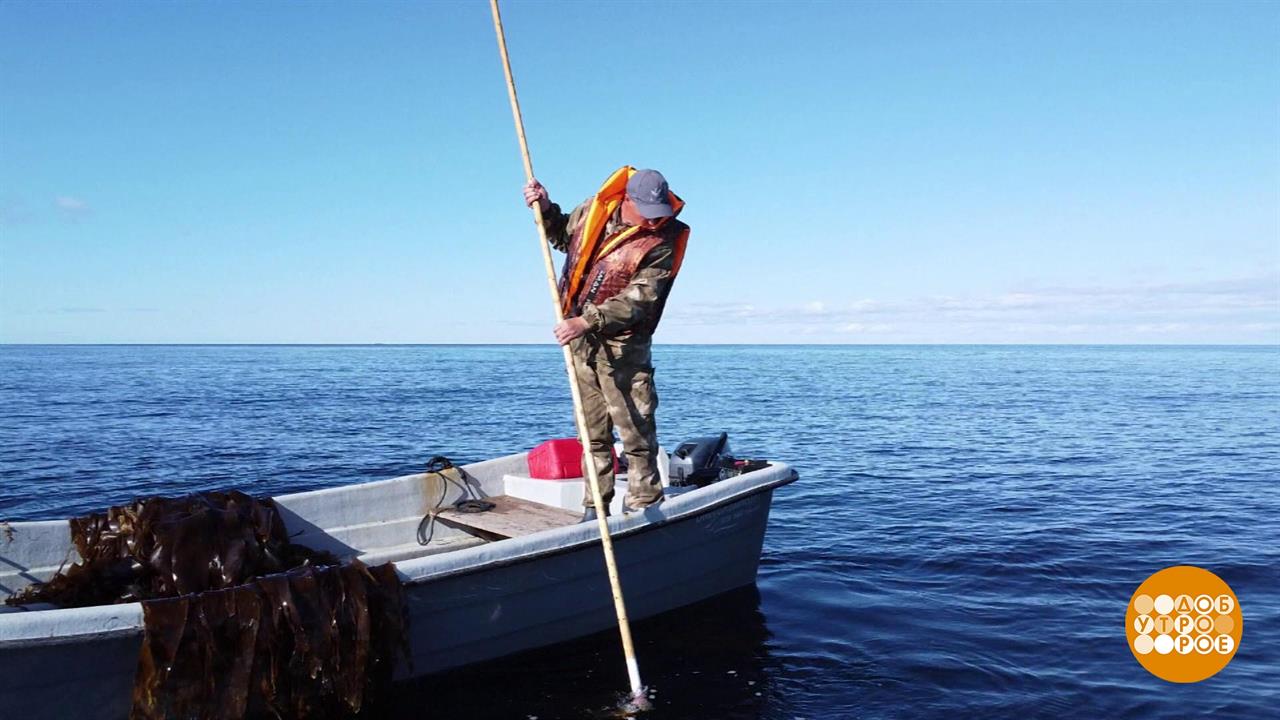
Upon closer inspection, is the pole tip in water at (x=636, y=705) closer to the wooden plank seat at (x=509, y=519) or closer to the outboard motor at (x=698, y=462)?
the wooden plank seat at (x=509, y=519)

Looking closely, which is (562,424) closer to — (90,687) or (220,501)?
(220,501)

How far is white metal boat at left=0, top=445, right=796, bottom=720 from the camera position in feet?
14.8

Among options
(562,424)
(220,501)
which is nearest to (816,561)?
(220,501)

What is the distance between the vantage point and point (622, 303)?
620cm

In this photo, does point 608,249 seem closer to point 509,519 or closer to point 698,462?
point 509,519

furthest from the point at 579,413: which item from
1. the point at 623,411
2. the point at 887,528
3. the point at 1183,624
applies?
the point at 887,528

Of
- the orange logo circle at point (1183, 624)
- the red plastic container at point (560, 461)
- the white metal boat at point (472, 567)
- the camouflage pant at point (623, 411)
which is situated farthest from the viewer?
the red plastic container at point (560, 461)

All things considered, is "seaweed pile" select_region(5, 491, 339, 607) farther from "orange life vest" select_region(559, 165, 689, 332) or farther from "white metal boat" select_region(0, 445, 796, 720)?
"orange life vest" select_region(559, 165, 689, 332)

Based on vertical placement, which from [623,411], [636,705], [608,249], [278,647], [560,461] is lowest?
[636,705]

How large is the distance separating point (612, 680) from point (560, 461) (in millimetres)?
2471

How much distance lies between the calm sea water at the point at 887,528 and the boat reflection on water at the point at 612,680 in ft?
0.07

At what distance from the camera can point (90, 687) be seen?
463 centimetres

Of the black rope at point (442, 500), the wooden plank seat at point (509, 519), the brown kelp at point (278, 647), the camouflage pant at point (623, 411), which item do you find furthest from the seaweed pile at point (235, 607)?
the camouflage pant at point (623, 411)

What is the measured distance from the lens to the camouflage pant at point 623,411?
264 inches
